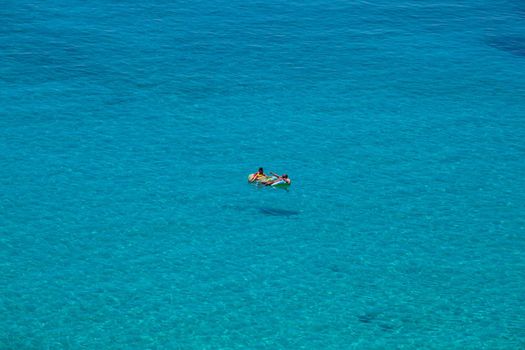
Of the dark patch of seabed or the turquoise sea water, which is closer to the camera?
the turquoise sea water

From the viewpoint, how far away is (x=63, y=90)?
5738 centimetres

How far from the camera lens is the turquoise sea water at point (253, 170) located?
124 ft

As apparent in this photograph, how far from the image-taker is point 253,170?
49.3 meters

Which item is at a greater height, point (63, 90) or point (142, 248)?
point (63, 90)

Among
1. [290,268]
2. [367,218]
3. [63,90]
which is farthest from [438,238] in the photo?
[63,90]

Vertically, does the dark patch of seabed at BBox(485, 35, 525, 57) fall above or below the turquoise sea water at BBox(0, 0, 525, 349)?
above

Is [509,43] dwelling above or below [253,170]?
above

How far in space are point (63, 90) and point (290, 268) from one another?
24573 mm

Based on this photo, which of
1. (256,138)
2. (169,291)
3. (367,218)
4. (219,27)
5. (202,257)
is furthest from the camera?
(219,27)

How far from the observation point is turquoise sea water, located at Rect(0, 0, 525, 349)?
37.9m

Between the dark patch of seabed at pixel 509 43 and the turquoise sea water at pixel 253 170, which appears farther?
the dark patch of seabed at pixel 509 43

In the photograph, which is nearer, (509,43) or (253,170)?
(253,170)

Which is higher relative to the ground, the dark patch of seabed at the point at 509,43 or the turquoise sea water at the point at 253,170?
the dark patch of seabed at the point at 509,43

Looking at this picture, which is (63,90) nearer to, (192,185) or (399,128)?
(192,185)
